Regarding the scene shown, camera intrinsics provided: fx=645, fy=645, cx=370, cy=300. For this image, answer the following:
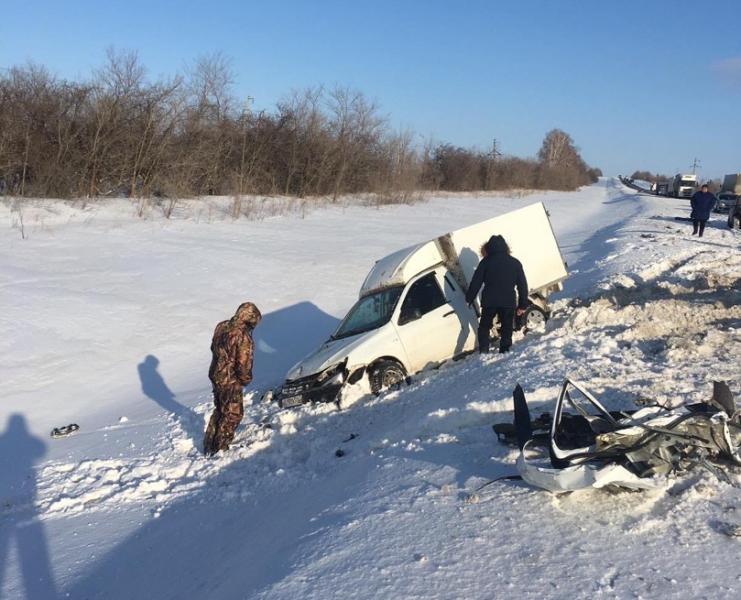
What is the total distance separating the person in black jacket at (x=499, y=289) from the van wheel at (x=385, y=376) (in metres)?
1.34

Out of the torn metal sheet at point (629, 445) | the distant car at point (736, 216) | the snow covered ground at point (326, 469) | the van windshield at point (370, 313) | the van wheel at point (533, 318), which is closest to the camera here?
the snow covered ground at point (326, 469)

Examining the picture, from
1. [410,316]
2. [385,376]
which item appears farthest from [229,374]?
[410,316]

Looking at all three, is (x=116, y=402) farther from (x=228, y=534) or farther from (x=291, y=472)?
(x=228, y=534)

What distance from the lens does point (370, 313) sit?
9.59m

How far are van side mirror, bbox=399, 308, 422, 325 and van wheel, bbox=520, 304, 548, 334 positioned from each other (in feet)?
6.56

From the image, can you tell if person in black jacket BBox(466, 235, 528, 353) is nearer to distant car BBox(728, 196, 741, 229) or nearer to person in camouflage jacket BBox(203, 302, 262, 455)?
person in camouflage jacket BBox(203, 302, 262, 455)

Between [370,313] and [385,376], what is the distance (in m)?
1.21

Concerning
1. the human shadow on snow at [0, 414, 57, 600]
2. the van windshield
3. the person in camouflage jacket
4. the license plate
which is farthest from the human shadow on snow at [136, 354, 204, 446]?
the van windshield

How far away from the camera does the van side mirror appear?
359 inches

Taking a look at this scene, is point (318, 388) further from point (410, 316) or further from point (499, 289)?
point (499, 289)

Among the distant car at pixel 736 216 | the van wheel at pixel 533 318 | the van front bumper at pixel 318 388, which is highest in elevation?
the distant car at pixel 736 216

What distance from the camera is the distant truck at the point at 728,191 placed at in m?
42.4

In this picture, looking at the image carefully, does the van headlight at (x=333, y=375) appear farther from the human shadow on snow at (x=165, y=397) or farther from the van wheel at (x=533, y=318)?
the van wheel at (x=533, y=318)

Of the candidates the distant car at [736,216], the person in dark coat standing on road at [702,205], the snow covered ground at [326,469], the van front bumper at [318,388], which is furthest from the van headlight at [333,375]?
the distant car at [736,216]
